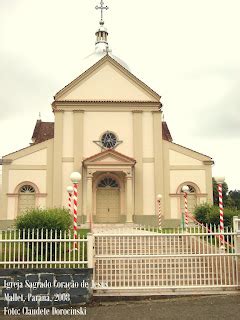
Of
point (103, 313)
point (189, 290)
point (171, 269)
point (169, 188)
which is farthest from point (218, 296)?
point (169, 188)

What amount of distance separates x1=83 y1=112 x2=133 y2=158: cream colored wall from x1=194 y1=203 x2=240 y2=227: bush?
8.73 meters

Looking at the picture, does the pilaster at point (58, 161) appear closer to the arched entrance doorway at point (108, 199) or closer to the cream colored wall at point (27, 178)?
the cream colored wall at point (27, 178)

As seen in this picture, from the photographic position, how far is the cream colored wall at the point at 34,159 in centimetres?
Result: 2653

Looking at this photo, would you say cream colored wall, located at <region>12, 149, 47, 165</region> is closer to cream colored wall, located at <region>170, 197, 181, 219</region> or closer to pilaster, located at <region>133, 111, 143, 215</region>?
pilaster, located at <region>133, 111, 143, 215</region>

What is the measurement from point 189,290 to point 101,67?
70.8 ft

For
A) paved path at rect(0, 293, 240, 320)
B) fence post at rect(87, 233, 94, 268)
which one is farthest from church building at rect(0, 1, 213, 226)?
paved path at rect(0, 293, 240, 320)

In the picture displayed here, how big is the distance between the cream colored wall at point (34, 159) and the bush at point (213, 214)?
1155 cm

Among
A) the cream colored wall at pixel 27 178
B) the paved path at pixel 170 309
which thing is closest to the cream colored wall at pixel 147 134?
the cream colored wall at pixel 27 178

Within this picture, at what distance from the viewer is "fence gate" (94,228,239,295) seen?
9219mm

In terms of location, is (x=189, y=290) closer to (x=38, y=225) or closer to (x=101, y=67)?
(x=38, y=225)

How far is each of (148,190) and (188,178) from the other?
9.59 feet

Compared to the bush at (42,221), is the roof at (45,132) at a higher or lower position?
higher

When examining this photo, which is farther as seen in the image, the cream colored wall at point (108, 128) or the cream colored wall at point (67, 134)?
the cream colored wall at point (108, 128)

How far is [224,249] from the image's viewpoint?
9711 millimetres
